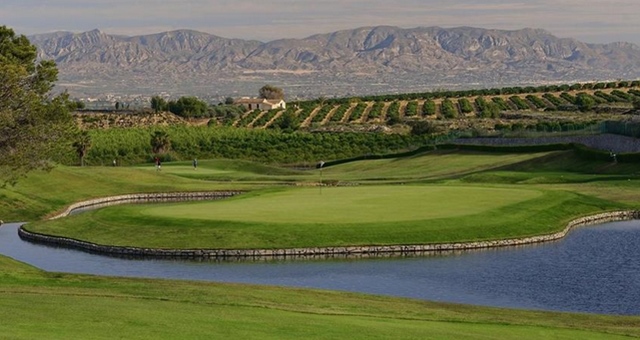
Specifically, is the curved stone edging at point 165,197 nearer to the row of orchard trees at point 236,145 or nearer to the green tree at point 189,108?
the row of orchard trees at point 236,145

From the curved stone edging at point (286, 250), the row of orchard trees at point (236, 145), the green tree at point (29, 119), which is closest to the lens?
the green tree at point (29, 119)

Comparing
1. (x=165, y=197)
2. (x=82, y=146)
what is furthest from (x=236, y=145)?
(x=165, y=197)

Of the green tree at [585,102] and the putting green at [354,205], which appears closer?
the putting green at [354,205]

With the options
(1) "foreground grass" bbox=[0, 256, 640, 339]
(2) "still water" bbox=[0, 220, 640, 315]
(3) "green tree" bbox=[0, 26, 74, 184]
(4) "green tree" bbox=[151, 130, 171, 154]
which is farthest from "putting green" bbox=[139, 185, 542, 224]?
(4) "green tree" bbox=[151, 130, 171, 154]

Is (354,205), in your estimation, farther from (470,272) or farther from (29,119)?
(29,119)

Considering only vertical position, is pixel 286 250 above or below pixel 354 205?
below

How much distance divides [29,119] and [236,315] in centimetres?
2659

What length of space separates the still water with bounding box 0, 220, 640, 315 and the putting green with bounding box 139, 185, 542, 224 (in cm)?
611

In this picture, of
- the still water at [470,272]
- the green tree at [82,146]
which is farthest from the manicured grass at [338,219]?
the green tree at [82,146]

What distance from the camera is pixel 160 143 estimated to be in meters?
137

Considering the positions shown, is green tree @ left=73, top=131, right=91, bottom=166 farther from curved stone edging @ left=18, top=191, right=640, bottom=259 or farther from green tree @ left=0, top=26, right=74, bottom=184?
green tree @ left=0, top=26, right=74, bottom=184

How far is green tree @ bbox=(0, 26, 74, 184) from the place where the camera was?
50.6 m

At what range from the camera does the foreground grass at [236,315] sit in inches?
1000

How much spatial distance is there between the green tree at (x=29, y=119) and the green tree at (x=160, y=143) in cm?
8172
